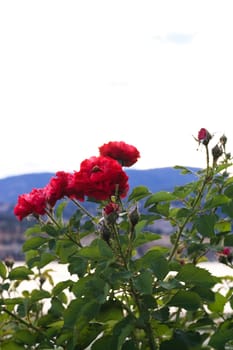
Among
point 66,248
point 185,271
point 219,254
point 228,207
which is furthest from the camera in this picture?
point 219,254

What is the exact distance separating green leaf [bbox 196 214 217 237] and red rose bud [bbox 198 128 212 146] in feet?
0.85

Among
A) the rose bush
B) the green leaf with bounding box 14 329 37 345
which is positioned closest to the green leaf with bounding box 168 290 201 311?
the rose bush

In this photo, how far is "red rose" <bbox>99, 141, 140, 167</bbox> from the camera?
7.89 feet

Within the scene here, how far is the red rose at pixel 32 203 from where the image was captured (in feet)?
7.89

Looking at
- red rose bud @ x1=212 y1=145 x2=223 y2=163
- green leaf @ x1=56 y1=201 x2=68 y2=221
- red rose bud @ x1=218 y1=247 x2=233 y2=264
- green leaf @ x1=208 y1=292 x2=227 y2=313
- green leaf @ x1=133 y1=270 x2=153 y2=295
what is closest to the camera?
green leaf @ x1=133 y1=270 x2=153 y2=295

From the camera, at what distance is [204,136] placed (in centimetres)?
226

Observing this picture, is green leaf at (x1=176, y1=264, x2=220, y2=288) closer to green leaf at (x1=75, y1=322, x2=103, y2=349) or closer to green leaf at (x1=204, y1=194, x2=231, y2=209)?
green leaf at (x1=204, y1=194, x2=231, y2=209)

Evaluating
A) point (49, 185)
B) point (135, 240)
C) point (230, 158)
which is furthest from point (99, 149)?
point (230, 158)

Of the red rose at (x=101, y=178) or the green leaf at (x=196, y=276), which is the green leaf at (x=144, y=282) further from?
the red rose at (x=101, y=178)

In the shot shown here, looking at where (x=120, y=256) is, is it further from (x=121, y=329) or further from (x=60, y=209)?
(x=60, y=209)

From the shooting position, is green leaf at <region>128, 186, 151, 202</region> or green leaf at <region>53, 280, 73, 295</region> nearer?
green leaf at <region>128, 186, 151, 202</region>

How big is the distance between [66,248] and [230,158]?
2.90 feet

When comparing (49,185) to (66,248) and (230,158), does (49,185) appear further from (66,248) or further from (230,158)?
(230,158)

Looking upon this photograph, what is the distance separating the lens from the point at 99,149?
2.45 m
